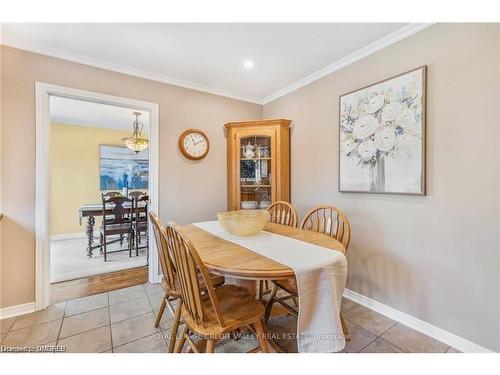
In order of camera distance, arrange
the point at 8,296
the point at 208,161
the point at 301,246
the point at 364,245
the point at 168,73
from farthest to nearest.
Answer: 1. the point at 208,161
2. the point at 168,73
3. the point at 364,245
4. the point at 8,296
5. the point at 301,246

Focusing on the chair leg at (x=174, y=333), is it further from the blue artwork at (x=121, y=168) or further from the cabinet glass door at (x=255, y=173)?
the blue artwork at (x=121, y=168)

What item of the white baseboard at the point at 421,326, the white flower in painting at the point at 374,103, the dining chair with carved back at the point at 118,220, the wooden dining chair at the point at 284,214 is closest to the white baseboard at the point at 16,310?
the dining chair with carved back at the point at 118,220

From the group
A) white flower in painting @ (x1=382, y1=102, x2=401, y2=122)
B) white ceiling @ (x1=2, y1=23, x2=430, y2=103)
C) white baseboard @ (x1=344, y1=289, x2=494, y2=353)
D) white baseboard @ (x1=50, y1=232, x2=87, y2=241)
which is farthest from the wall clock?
white baseboard @ (x1=50, y1=232, x2=87, y2=241)

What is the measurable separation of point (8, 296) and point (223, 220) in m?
1.98

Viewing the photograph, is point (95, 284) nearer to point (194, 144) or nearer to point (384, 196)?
point (194, 144)

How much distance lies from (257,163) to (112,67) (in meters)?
1.86

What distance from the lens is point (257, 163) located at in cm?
303

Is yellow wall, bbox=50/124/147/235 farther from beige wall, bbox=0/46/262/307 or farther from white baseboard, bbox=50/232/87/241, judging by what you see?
beige wall, bbox=0/46/262/307

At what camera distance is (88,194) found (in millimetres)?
Result: 4852

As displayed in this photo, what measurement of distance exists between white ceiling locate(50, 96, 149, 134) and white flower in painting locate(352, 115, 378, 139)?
303 centimetres

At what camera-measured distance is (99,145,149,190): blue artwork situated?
4988mm
